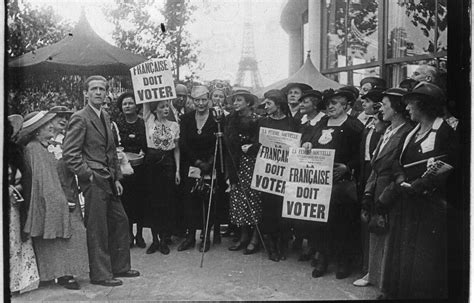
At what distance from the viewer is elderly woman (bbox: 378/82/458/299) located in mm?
4574

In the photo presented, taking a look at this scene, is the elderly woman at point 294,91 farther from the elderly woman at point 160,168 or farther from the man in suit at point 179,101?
the elderly woman at point 160,168

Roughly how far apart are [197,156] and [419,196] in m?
1.86

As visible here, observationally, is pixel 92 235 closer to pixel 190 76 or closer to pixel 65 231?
pixel 65 231

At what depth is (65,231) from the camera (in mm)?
4664

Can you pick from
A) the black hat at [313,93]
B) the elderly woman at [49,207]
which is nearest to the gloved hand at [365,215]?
the black hat at [313,93]

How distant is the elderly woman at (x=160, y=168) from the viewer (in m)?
4.98

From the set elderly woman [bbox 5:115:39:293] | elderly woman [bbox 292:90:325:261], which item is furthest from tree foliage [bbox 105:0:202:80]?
elderly woman [bbox 5:115:39:293]

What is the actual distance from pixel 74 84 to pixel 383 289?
2.97m

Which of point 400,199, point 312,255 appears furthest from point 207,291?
point 400,199

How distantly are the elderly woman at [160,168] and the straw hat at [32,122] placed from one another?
807 mm

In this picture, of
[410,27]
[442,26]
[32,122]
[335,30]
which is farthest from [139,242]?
[442,26]

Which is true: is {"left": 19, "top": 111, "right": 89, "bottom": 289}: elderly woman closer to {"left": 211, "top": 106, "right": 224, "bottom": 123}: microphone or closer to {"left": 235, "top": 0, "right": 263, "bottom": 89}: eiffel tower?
{"left": 211, "top": 106, "right": 224, "bottom": 123}: microphone

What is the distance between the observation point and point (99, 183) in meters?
4.72

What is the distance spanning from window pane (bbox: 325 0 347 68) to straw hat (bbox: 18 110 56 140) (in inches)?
96.8
